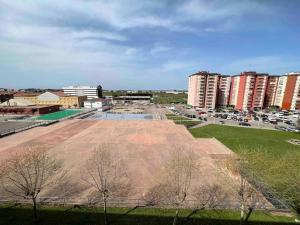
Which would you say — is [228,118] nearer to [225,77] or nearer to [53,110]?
[225,77]

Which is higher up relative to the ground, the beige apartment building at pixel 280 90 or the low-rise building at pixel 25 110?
the beige apartment building at pixel 280 90

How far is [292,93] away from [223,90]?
28.3 metres

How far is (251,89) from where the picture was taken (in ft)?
282

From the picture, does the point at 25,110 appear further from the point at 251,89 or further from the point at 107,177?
the point at 251,89

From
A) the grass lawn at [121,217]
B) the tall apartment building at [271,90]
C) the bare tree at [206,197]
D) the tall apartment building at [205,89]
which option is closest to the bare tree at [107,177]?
the grass lawn at [121,217]

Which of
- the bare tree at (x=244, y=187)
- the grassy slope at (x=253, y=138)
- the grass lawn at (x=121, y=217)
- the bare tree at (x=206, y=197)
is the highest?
the bare tree at (x=244, y=187)

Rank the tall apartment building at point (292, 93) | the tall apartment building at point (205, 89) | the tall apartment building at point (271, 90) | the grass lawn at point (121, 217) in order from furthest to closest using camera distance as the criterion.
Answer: the tall apartment building at point (205, 89), the tall apartment building at point (271, 90), the tall apartment building at point (292, 93), the grass lawn at point (121, 217)

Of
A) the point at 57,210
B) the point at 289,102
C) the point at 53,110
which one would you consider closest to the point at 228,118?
the point at 289,102

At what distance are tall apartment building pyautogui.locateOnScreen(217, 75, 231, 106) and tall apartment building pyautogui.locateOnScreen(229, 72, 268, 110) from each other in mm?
5789

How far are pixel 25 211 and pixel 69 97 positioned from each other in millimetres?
87660

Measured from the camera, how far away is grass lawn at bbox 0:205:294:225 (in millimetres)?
14508

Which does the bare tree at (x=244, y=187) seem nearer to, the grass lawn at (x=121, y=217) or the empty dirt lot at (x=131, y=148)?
the grass lawn at (x=121, y=217)

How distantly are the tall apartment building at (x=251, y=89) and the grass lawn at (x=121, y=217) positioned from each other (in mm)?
79988

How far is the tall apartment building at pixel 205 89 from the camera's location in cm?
9200
